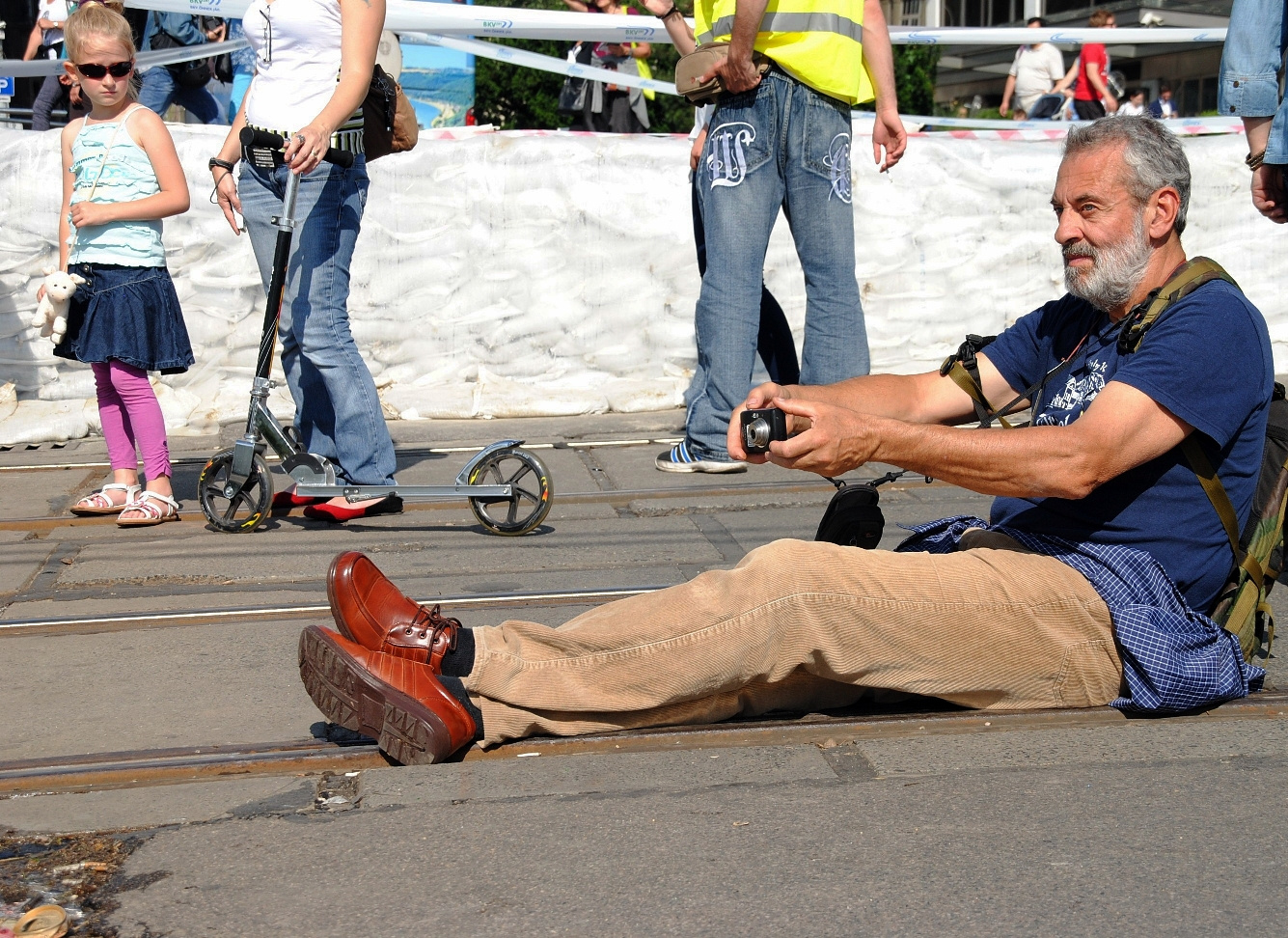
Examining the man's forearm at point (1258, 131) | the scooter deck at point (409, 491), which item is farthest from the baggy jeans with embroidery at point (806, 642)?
the man's forearm at point (1258, 131)

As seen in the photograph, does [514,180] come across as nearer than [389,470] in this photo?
No

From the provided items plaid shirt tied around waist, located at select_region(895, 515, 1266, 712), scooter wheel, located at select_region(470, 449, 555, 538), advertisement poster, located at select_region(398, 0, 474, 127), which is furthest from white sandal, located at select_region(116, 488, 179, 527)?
advertisement poster, located at select_region(398, 0, 474, 127)

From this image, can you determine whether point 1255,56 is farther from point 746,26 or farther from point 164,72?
point 164,72

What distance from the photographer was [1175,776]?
109 inches

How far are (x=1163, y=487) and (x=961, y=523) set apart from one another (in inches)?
23.3

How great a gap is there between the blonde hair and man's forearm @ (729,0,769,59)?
2.16 meters

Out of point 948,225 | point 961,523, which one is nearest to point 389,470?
point 961,523

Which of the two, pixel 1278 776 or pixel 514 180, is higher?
pixel 514 180

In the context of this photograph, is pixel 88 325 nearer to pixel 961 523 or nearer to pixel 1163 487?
pixel 961 523

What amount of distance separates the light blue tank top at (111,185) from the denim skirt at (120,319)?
0.05 meters

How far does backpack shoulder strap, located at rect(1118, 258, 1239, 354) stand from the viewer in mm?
3006

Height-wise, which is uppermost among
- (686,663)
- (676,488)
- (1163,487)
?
(1163,487)

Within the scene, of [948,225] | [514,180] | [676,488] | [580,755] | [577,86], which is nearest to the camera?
[580,755]

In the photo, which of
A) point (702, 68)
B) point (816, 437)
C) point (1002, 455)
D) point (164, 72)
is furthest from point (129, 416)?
point (164, 72)
